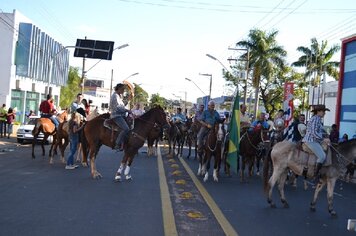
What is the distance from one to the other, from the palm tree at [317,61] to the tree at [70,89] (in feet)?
106

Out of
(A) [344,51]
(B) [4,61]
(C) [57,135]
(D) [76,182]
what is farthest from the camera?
(B) [4,61]

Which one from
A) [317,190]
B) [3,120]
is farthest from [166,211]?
[3,120]

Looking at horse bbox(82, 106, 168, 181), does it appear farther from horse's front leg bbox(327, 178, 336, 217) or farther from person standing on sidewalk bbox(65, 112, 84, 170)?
horse's front leg bbox(327, 178, 336, 217)

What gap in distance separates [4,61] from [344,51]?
25.8 m

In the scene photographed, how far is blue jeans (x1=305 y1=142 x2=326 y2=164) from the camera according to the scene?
967 centimetres

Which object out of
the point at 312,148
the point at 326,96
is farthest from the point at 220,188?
the point at 326,96

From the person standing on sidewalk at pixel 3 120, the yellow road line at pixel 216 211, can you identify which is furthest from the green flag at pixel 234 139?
the person standing on sidewalk at pixel 3 120

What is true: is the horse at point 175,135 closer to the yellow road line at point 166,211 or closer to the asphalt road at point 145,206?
the asphalt road at point 145,206

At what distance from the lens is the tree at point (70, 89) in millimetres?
63312

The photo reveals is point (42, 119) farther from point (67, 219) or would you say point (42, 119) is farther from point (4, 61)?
point (4, 61)

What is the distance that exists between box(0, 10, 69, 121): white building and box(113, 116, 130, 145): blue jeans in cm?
2046

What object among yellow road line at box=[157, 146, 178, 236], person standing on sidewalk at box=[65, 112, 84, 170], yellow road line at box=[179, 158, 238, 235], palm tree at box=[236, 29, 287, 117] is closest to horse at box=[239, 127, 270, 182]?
yellow road line at box=[179, 158, 238, 235]

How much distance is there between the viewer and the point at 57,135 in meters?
16.3

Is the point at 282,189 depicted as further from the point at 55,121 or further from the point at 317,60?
the point at 317,60
